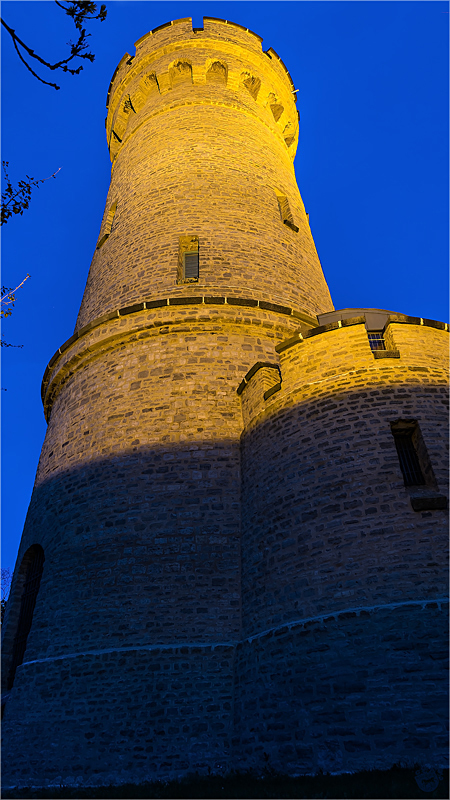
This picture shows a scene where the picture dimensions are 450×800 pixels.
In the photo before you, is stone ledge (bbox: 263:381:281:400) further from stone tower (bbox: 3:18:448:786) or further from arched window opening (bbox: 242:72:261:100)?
arched window opening (bbox: 242:72:261:100)

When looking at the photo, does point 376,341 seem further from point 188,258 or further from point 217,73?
point 217,73

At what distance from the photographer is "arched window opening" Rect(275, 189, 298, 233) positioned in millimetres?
13995

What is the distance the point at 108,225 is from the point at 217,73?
6.97 m

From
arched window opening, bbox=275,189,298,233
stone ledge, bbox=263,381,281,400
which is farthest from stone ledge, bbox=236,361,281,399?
arched window opening, bbox=275,189,298,233

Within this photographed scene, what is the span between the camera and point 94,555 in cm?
839

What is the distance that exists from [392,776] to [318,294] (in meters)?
10.3

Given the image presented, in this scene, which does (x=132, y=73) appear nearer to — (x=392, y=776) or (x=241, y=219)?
(x=241, y=219)

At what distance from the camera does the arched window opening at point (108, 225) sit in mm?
14586

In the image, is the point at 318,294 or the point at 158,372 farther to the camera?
the point at 318,294

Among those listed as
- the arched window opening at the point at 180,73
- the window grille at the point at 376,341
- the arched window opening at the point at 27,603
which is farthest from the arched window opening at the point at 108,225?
the window grille at the point at 376,341

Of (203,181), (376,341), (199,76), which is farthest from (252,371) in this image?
(199,76)

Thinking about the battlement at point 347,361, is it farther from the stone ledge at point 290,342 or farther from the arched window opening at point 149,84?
the arched window opening at point 149,84

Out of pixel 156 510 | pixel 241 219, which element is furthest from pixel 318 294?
pixel 156 510

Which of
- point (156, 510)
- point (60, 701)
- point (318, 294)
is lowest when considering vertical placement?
point (60, 701)
